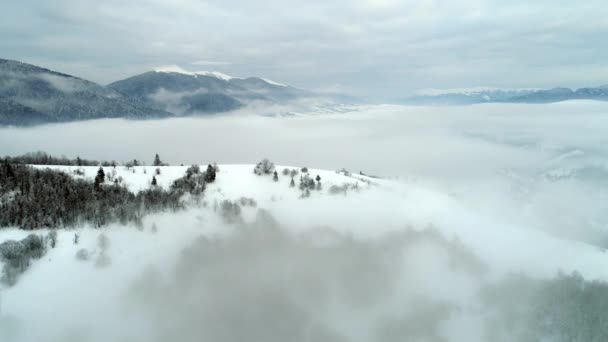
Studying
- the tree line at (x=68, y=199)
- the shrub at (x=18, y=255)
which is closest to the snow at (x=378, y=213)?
the tree line at (x=68, y=199)

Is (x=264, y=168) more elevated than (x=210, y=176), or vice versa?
(x=264, y=168)

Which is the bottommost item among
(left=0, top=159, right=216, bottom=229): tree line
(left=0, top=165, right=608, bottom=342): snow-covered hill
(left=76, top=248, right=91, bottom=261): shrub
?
(left=0, top=165, right=608, bottom=342): snow-covered hill

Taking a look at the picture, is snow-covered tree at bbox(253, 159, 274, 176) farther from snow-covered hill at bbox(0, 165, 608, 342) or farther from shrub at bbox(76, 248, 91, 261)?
shrub at bbox(76, 248, 91, 261)

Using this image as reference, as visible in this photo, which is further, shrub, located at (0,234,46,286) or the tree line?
the tree line

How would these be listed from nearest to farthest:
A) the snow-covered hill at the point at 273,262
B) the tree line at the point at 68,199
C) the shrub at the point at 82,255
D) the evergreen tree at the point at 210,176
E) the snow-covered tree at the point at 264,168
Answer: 1. the snow-covered hill at the point at 273,262
2. the shrub at the point at 82,255
3. the tree line at the point at 68,199
4. the evergreen tree at the point at 210,176
5. the snow-covered tree at the point at 264,168

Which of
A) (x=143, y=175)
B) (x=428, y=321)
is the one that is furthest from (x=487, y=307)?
(x=143, y=175)

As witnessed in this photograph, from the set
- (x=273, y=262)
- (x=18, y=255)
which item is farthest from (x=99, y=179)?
(x=273, y=262)

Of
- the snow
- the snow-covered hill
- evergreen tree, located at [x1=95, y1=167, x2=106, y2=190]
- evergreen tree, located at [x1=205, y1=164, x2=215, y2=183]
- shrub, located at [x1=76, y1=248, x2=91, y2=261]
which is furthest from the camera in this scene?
evergreen tree, located at [x1=205, y1=164, x2=215, y2=183]

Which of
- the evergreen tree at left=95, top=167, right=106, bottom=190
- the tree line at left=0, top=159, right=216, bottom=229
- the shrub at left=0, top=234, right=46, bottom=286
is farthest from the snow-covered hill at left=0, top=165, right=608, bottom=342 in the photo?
the evergreen tree at left=95, top=167, right=106, bottom=190

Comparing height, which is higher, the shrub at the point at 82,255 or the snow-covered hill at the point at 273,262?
the shrub at the point at 82,255

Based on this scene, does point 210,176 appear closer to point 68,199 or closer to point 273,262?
point 273,262

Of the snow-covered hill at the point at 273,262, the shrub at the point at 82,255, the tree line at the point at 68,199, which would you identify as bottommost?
the snow-covered hill at the point at 273,262

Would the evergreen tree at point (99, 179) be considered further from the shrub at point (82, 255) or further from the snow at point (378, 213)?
the shrub at point (82, 255)
